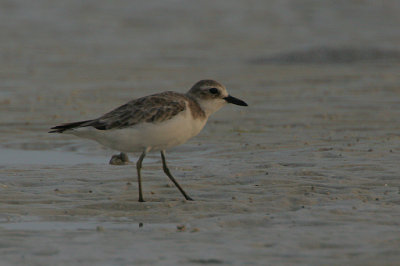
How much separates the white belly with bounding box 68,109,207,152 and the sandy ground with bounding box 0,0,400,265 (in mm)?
640

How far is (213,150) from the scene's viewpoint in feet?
41.0

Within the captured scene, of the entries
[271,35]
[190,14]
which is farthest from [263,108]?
[190,14]

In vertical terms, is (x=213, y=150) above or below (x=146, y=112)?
below

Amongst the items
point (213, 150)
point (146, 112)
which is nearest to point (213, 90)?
point (146, 112)

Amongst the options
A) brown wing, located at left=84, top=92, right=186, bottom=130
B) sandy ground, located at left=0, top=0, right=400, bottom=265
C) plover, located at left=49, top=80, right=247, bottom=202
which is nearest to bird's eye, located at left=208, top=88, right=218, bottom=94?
plover, located at left=49, top=80, right=247, bottom=202

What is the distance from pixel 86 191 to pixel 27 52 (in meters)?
15.2

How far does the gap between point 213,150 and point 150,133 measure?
12.2 ft

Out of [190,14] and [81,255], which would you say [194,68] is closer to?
[190,14]

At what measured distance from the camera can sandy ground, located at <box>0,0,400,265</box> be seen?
7.17 m

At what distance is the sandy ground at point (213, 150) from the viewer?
717cm

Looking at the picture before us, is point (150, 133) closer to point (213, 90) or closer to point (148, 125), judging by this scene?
point (148, 125)

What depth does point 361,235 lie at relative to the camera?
24.1ft

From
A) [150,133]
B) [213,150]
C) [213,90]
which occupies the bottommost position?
[213,150]

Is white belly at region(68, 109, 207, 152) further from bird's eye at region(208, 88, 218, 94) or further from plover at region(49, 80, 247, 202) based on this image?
bird's eye at region(208, 88, 218, 94)
